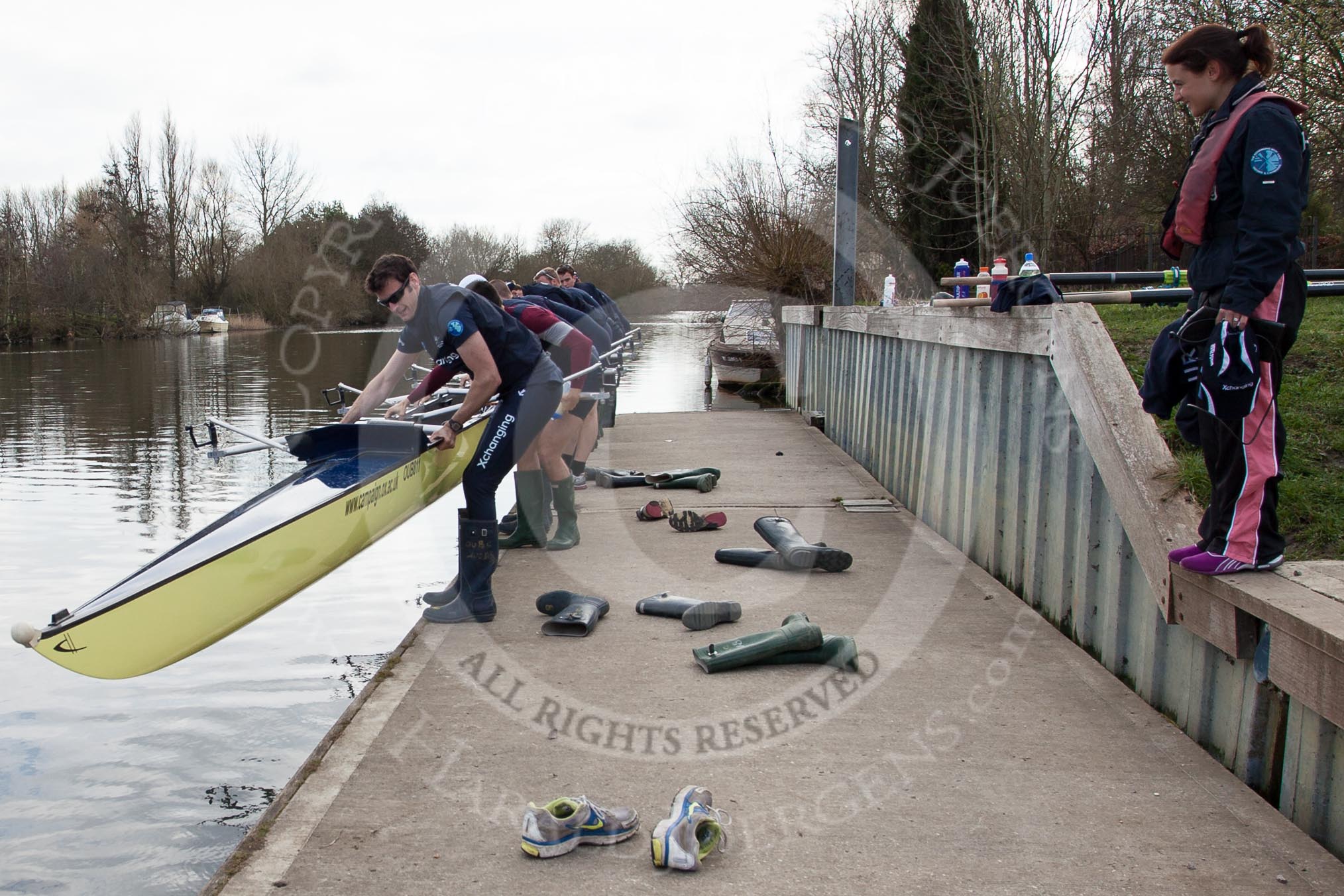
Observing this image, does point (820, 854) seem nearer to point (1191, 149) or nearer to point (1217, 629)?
point (1217, 629)

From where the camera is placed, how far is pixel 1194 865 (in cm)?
292

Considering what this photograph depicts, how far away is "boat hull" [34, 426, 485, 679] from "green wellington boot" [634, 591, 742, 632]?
5.87ft

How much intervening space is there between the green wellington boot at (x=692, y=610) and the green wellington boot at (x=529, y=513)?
63.3 inches

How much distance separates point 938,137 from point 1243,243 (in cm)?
2434

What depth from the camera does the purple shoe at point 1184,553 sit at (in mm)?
3457

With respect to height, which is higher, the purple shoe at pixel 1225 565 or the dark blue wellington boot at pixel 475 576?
the purple shoe at pixel 1225 565

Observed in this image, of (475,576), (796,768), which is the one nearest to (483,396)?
(475,576)

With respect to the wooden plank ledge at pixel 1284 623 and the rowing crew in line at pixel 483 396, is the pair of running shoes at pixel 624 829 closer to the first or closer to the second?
the wooden plank ledge at pixel 1284 623

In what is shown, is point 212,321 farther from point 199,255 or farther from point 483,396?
point 483,396

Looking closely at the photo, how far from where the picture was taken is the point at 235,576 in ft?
16.5

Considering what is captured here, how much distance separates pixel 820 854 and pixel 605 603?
254 centimetres

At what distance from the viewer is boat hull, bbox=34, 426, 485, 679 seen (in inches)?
168

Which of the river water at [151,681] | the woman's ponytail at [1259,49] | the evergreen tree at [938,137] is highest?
the evergreen tree at [938,137]

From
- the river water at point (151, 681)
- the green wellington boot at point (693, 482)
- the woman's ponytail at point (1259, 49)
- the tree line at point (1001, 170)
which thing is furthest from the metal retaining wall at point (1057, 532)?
the tree line at point (1001, 170)
